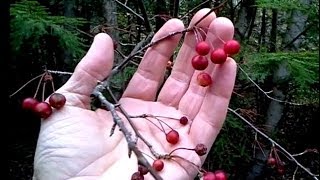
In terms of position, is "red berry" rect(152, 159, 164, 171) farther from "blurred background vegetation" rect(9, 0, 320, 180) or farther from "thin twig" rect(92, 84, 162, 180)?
"blurred background vegetation" rect(9, 0, 320, 180)

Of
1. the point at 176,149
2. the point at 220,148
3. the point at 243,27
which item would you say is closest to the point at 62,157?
the point at 176,149

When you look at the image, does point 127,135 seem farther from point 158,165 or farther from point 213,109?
point 213,109

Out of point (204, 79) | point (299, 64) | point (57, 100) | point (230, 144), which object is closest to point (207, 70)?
point (204, 79)

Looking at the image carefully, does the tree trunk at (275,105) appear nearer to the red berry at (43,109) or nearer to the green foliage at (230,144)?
the green foliage at (230,144)

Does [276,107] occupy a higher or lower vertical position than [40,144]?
lower

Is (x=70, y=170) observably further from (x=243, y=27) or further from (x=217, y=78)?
(x=243, y=27)
